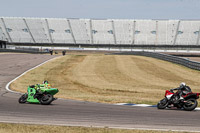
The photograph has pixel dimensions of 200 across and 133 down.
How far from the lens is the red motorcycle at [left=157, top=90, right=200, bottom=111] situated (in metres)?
11.1

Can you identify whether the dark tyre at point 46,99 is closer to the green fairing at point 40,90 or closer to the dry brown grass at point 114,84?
the green fairing at point 40,90

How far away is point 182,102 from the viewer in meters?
11.3

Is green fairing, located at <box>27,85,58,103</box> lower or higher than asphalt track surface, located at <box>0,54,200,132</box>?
higher

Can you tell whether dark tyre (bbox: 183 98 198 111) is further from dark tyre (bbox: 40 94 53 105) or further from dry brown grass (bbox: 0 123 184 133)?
dark tyre (bbox: 40 94 53 105)

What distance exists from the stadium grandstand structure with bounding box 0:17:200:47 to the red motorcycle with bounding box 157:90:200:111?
77.8 m

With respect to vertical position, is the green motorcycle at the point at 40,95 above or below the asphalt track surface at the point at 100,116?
above

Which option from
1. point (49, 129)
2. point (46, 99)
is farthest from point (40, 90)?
point (49, 129)

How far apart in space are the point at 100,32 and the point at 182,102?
8366 cm

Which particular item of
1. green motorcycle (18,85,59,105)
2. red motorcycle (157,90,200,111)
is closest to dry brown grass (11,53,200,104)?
red motorcycle (157,90,200,111)

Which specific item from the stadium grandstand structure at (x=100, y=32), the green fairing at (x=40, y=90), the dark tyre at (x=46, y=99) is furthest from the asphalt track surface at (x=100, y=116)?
the stadium grandstand structure at (x=100, y=32)

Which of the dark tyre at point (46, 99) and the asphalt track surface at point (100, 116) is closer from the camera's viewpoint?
the asphalt track surface at point (100, 116)

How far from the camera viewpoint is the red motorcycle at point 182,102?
36.4 ft

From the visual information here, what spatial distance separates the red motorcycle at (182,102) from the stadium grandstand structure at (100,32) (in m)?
77.8

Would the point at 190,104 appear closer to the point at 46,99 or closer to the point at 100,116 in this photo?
the point at 100,116
